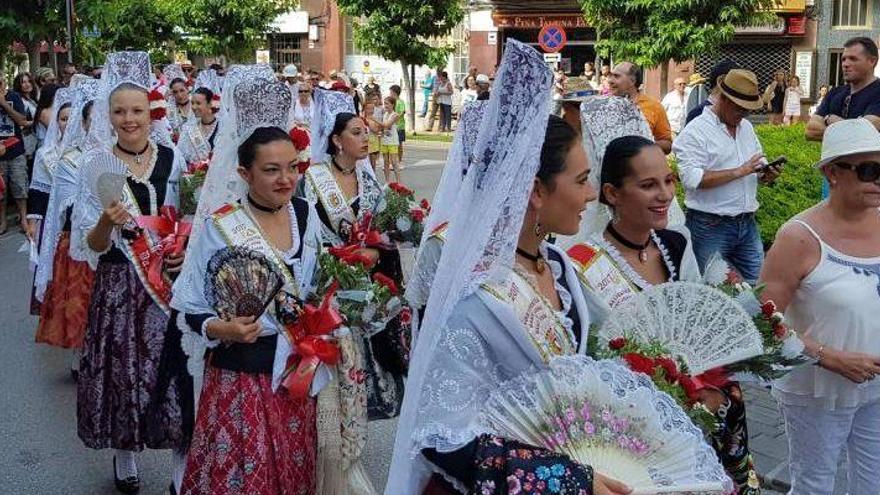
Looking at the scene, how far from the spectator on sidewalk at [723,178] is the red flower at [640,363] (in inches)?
146

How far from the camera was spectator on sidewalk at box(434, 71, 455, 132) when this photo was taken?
29.3 meters

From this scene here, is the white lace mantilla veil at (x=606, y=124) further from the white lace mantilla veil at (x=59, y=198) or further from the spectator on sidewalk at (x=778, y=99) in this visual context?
the spectator on sidewalk at (x=778, y=99)

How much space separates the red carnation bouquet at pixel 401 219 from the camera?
5684mm

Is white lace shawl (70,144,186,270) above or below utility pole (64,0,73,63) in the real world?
below

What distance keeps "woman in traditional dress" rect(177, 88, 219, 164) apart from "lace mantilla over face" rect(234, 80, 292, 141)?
3.76 m

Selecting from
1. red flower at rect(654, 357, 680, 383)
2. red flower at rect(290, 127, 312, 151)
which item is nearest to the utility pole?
red flower at rect(290, 127, 312, 151)

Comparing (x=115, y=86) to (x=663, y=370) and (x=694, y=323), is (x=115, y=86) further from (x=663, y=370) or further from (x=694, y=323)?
(x=663, y=370)

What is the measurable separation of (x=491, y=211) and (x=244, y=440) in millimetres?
1791

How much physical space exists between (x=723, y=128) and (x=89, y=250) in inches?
149

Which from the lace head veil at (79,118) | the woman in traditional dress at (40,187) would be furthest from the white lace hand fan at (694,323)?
the woman in traditional dress at (40,187)

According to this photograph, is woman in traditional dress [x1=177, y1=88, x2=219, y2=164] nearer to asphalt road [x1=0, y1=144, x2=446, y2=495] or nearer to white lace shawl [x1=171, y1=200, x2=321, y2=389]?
asphalt road [x1=0, y1=144, x2=446, y2=495]

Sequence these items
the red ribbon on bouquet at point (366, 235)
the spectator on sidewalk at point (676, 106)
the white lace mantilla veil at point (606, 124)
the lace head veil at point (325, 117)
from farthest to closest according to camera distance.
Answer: the spectator on sidewalk at point (676, 106) < the lace head veil at point (325, 117) < the red ribbon on bouquet at point (366, 235) < the white lace mantilla veil at point (606, 124)

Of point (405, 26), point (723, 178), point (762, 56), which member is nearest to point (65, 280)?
point (723, 178)

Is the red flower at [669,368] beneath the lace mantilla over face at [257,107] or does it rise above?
beneath
